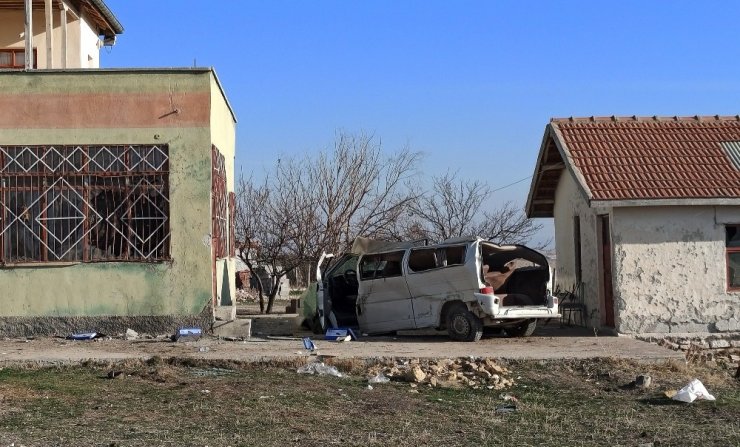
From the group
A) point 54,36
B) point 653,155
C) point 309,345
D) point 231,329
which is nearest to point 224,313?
point 231,329

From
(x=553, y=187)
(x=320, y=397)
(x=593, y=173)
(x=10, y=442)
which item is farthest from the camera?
(x=553, y=187)

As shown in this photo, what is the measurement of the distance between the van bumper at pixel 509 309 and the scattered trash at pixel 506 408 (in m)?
4.86

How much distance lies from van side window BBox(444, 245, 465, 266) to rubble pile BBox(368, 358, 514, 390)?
9.13 feet

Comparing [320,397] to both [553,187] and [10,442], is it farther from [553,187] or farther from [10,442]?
[553,187]

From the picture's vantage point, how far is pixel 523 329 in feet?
57.5

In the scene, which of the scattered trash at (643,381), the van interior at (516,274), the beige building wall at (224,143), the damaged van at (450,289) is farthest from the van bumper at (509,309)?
the beige building wall at (224,143)

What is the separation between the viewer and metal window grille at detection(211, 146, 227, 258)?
18.2m

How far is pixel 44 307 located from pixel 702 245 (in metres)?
12.1

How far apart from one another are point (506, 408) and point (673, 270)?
7.76 meters

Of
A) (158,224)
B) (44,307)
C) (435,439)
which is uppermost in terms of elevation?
(158,224)

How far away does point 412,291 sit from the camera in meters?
17.0

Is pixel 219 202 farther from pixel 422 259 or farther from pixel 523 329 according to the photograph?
pixel 523 329

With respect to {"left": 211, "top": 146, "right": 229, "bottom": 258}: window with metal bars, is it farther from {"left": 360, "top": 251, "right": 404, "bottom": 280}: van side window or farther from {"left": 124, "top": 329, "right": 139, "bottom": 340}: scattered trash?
{"left": 360, "top": 251, "right": 404, "bottom": 280}: van side window

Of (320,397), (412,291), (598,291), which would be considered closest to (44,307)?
(412,291)
